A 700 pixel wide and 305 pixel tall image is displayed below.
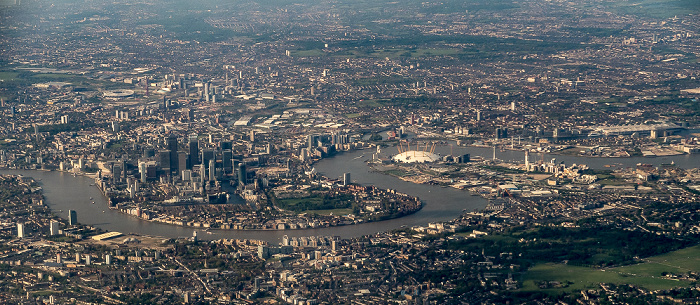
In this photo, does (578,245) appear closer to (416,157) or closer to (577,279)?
(577,279)

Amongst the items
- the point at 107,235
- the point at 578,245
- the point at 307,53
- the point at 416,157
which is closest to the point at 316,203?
the point at 107,235

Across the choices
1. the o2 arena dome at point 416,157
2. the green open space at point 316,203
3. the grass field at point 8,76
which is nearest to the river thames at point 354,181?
the o2 arena dome at point 416,157

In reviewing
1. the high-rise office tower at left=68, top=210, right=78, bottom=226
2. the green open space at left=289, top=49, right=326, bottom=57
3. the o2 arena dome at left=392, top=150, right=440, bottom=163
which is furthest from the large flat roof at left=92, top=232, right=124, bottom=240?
the green open space at left=289, top=49, right=326, bottom=57

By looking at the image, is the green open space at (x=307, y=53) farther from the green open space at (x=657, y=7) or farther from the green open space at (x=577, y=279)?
the green open space at (x=577, y=279)

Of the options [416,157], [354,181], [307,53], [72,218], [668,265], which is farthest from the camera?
[307,53]

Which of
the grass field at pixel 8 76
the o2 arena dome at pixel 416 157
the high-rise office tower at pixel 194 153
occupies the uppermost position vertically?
the high-rise office tower at pixel 194 153

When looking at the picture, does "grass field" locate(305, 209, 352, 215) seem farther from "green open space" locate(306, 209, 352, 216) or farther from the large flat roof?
the large flat roof
